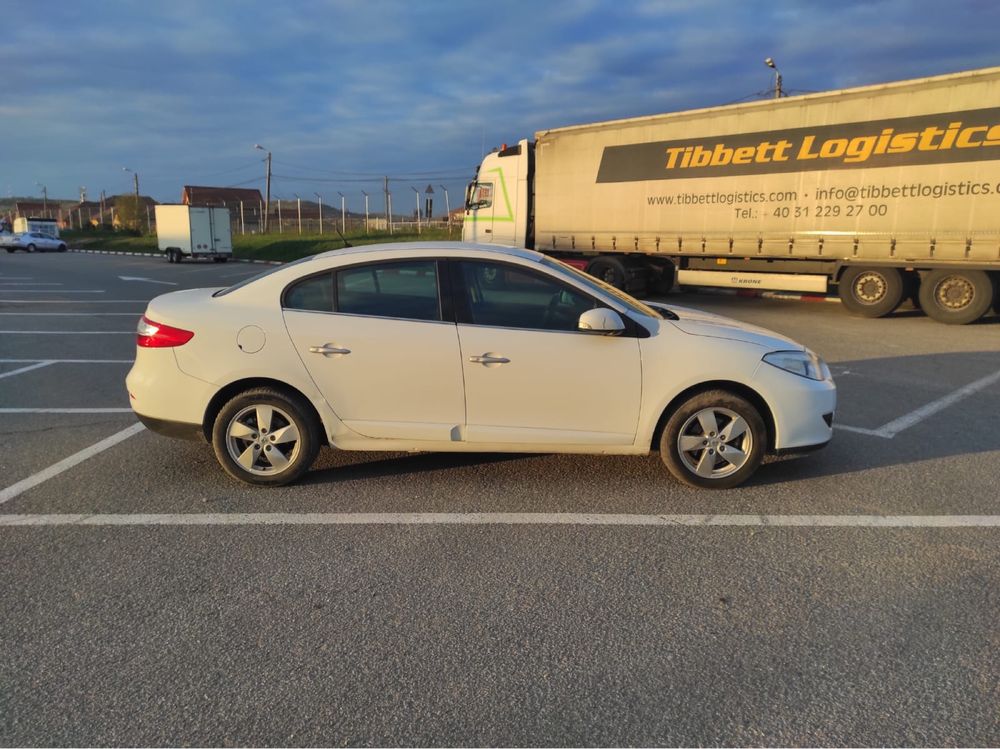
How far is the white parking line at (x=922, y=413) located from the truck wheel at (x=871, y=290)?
4.68m

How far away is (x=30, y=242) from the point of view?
47.0 metres

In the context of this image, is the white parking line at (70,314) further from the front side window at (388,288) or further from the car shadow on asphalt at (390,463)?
the front side window at (388,288)

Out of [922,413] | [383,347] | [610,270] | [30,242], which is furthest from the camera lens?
[30,242]

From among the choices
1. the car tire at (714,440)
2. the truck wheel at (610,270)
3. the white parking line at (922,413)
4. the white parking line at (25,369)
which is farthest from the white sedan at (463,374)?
the truck wheel at (610,270)

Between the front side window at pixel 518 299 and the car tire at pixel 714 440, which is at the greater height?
the front side window at pixel 518 299

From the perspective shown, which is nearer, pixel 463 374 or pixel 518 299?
pixel 463 374

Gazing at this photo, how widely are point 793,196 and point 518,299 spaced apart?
9.63 meters

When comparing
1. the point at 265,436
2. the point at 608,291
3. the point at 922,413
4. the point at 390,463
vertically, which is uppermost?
the point at 608,291

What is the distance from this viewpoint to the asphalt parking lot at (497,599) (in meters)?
2.41

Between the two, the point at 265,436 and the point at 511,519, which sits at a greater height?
the point at 265,436

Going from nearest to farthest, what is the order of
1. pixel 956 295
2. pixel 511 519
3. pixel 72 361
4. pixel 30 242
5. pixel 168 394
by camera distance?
1. pixel 511 519
2. pixel 168 394
3. pixel 72 361
4. pixel 956 295
5. pixel 30 242

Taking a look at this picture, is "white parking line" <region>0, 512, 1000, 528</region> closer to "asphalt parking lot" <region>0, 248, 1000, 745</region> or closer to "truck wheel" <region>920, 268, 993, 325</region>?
"asphalt parking lot" <region>0, 248, 1000, 745</region>

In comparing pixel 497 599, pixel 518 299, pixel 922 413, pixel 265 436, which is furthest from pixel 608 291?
pixel 922 413

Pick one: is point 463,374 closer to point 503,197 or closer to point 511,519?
point 511,519
